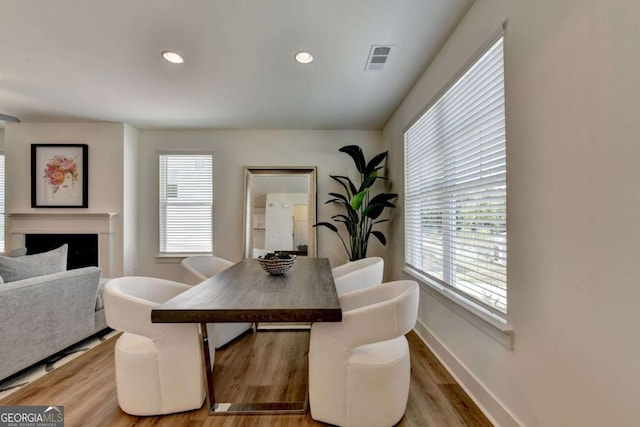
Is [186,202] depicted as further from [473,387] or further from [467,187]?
[473,387]

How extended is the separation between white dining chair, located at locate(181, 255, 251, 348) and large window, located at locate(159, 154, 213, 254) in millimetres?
1596

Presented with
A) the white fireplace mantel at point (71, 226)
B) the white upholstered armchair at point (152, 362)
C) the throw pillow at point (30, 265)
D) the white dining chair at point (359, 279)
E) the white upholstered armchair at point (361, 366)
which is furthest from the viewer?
the white fireplace mantel at point (71, 226)

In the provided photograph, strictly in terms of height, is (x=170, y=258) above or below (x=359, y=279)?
below

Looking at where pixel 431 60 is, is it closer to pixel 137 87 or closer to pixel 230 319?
pixel 230 319

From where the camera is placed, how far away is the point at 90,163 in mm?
4074

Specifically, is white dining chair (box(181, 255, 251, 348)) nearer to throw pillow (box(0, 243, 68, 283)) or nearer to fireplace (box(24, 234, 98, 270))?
throw pillow (box(0, 243, 68, 283))

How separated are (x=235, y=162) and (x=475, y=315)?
3.76 meters

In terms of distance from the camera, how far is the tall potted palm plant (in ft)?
12.4

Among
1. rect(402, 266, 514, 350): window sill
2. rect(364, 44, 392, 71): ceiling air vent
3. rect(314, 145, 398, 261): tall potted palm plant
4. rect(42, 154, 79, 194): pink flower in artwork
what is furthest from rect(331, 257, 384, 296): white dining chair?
rect(42, 154, 79, 194): pink flower in artwork

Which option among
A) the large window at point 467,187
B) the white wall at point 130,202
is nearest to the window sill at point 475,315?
the large window at point 467,187

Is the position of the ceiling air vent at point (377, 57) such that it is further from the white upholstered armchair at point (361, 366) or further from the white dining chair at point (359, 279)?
the white upholstered armchair at point (361, 366)

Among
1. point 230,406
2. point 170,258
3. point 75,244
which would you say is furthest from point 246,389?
point 75,244

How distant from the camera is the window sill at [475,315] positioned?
1.55 m

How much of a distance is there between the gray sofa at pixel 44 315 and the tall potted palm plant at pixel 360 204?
8.64ft
